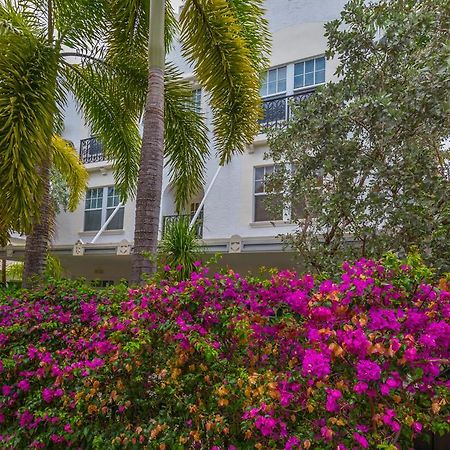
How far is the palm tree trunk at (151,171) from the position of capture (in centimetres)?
687

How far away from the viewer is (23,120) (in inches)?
270

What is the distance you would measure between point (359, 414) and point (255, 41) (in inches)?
309

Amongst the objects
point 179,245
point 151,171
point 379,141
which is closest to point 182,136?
point 179,245

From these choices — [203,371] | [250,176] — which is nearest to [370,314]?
[203,371]

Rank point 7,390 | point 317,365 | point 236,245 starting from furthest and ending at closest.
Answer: point 236,245 → point 7,390 → point 317,365

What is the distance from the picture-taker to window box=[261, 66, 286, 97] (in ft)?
48.1

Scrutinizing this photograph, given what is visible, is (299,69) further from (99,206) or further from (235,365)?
(235,365)

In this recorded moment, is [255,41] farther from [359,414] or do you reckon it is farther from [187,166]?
[359,414]

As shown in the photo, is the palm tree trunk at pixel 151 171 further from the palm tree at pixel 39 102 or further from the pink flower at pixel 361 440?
the pink flower at pixel 361 440

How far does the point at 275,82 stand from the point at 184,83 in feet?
18.2

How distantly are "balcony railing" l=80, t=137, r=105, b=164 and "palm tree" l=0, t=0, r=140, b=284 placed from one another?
793 centimetres

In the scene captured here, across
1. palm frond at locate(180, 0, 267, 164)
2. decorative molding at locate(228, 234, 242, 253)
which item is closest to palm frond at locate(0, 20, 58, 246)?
palm frond at locate(180, 0, 267, 164)

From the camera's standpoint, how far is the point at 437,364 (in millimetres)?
2939

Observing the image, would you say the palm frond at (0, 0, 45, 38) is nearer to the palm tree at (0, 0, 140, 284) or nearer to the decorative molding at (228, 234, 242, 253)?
the palm tree at (0, 0, 140, 284)
